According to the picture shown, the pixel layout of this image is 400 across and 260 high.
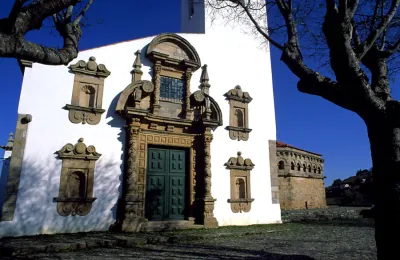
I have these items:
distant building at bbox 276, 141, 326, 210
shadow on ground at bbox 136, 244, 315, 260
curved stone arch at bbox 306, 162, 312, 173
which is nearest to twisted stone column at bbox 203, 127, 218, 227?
shadow on ground at bbox 136, 244, 315, 260

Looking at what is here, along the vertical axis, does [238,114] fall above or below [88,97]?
above

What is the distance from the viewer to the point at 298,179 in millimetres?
20266

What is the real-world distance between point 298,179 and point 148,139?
14.3m

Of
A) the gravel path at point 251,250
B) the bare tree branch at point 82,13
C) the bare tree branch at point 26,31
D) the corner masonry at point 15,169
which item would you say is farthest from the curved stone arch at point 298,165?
the bare tree branch at point 26,31

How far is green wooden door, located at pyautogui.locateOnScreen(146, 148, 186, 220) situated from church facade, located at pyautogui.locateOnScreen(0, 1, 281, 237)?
0.11ft

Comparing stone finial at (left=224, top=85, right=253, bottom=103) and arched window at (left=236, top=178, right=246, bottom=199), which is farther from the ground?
stone finial at (left=224, top=85, right=253, bottom=103)

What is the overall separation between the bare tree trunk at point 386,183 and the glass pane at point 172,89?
7176mm

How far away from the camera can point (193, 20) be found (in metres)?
13.7

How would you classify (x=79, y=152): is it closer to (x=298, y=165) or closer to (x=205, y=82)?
(x=205, y=82)

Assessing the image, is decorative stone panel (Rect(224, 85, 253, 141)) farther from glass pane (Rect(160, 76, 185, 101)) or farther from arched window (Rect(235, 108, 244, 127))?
glass pane (Rect(160, 76, 185, 101))

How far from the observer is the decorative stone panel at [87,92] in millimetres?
8297

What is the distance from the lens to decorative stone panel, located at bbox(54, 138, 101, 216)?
7680 millimetres

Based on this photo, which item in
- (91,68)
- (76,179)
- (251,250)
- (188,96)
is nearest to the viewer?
(251,250)

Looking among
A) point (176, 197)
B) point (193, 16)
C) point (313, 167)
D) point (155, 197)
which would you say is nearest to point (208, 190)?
point (176, 197)
